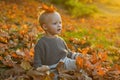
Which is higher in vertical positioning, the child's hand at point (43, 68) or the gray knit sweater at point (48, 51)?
the gray knit sweater at point (48, 51)

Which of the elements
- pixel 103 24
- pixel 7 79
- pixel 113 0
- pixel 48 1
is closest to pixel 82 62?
pixel 7 79

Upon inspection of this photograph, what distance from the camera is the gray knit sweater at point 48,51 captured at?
5047mm

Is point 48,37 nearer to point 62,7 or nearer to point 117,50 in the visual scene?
point 117,50

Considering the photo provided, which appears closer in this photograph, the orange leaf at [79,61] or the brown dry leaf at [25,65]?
the orange leaf at [79,61]

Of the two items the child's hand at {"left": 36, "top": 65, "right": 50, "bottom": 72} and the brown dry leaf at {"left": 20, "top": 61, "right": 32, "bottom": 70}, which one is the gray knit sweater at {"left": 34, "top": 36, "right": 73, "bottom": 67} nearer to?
the child's hand at {"left": 36, "top": 65, "right": 50, "bottom": 72}

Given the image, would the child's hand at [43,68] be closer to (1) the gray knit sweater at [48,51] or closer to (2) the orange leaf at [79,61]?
(1) the gray knit sweater at [48,51]

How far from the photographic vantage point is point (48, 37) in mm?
5160

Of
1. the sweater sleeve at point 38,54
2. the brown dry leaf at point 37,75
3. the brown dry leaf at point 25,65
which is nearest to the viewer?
the brown dry leaf at point 37,75

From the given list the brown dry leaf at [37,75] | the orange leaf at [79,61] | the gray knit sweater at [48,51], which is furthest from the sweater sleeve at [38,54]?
the orange leaf at [79,61]

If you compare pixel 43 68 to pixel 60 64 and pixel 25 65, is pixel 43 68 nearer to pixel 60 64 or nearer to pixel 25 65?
pixel 60 64

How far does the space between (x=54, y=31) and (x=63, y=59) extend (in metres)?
0.41

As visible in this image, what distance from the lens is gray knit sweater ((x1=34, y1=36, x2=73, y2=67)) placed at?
16.6ft

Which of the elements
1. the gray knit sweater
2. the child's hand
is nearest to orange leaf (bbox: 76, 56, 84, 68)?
the gray knit sweater

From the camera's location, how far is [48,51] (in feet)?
16.7
